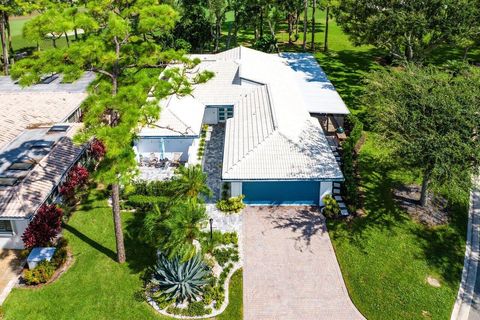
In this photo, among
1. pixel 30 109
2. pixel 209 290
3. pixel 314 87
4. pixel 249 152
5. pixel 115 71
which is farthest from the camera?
pixel 314 87

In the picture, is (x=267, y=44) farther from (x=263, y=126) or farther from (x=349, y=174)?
(x=349, y=174)

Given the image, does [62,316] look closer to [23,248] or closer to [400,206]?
[23,248]

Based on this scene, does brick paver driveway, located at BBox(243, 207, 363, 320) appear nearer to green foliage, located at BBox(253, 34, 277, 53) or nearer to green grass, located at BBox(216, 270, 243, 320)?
green grass, located at BBox(216, 270, 243, 320)

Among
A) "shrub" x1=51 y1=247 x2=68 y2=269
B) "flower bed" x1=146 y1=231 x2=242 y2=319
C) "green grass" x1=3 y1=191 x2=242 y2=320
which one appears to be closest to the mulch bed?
"flower bed" x1=146 y1=231 x2=242 y2=319

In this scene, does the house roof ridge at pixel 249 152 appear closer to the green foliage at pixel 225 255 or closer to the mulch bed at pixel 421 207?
the green foliage at pixel 225 255

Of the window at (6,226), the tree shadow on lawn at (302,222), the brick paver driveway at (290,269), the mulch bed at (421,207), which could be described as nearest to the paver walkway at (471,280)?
the mulch bed at (421,207)

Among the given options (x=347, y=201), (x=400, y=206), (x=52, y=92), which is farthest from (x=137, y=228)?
(x=52, y=92)

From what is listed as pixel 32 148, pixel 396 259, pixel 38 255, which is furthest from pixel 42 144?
pixel 396 259
